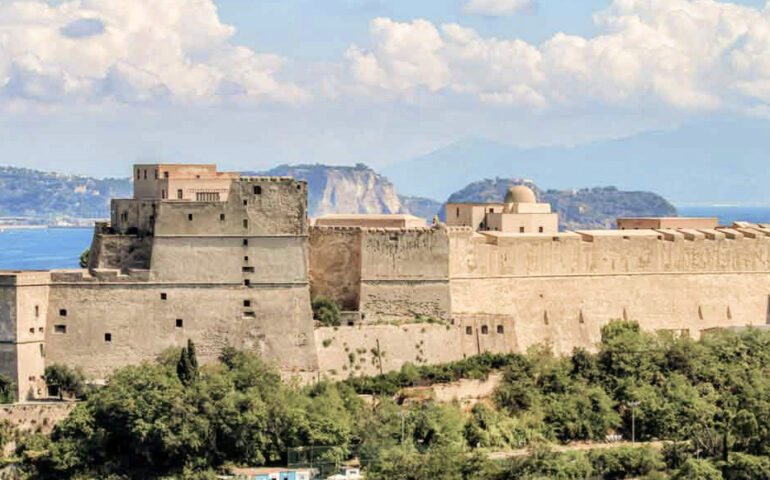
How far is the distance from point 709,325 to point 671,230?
4.25 metres

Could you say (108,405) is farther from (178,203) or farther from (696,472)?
(696,472)

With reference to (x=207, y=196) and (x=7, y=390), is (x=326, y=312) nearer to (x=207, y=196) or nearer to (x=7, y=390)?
(x=207, y=196)

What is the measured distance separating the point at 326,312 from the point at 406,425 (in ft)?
17.7

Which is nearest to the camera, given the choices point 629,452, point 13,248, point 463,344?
point 629,452

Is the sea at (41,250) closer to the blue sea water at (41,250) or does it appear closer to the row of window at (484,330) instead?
the blue sea water at (41,250)

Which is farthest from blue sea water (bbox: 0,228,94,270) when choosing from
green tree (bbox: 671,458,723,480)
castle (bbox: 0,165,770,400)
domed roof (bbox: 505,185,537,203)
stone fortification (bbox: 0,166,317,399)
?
green tree (bbox: 671,458,723,480)

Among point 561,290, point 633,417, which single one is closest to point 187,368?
point 633,417

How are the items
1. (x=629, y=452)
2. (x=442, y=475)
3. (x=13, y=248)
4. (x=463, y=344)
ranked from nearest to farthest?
(x=442, y=475) → (x=629, y=452) → (x=463, y=344) → (x=13, y=248)

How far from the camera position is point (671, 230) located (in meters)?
65.8

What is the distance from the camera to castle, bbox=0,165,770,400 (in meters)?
53.0

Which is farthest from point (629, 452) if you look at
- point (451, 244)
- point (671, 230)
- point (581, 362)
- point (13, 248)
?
point (13, 248)

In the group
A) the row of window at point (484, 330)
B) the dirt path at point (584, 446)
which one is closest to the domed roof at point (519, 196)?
the row of window at point (484, 330)

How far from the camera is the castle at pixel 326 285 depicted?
174ft

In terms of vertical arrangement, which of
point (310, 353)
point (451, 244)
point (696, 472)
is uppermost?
point (451, 244)
